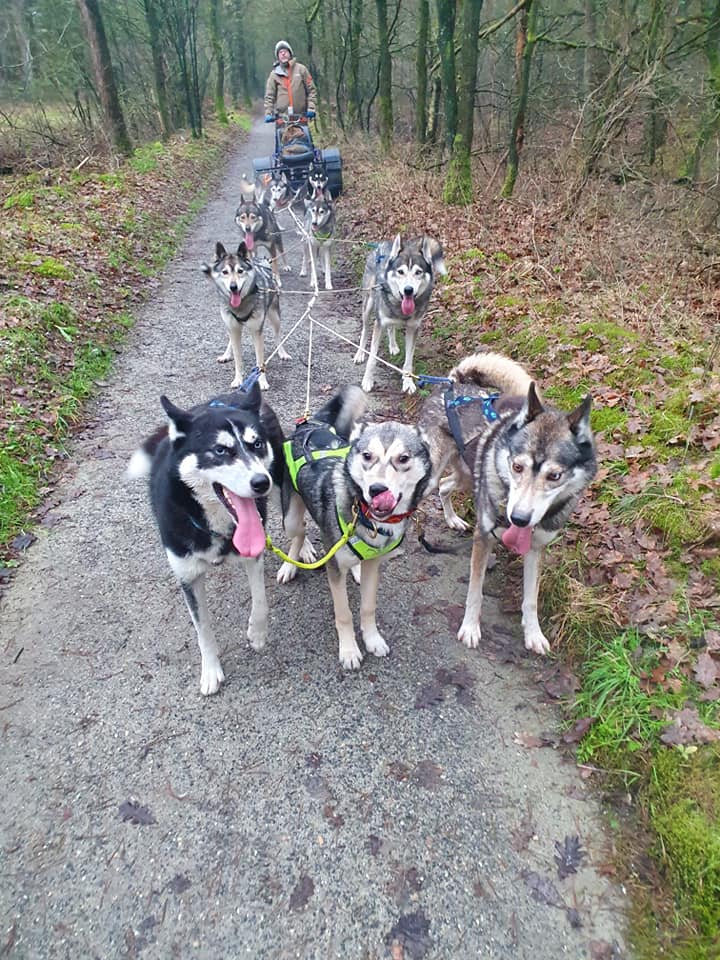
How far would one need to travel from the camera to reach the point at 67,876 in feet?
7.87

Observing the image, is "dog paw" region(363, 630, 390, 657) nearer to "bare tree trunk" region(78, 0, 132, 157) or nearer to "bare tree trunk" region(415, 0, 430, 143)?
"bare tree trunk" region(78, 0, 132, 157)

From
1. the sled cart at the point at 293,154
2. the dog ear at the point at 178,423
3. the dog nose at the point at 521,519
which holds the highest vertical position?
the sled cart at the point at 293,154

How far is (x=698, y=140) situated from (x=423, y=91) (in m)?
7.68

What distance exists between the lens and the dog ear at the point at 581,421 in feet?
9.36

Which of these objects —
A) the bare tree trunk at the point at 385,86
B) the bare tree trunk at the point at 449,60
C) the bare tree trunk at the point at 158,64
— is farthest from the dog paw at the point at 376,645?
the bare tree trunk at the point at 158,64

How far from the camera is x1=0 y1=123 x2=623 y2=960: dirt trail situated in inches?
88.9

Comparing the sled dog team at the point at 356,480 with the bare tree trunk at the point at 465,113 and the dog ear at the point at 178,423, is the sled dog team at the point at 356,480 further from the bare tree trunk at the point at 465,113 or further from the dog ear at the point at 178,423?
the bare tree trunk at the point at 465,113

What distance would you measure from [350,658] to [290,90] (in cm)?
1340

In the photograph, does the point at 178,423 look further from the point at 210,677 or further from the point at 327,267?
the point at 327,267

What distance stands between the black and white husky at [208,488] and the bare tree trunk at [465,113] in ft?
30.4

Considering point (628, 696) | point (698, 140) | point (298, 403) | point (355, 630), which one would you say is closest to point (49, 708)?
point (355, 630)

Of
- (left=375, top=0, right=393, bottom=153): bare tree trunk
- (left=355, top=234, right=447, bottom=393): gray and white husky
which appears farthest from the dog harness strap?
(left=375, top=0, right=393, bottom=153): bare tree trunk

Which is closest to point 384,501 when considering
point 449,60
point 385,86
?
point 449,60

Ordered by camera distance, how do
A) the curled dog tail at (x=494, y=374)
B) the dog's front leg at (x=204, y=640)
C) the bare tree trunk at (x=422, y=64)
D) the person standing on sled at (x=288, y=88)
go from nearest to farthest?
1. the dog's front leg at (x=204, y=640)
2. the curled dog tail at (x=494, y=374)
3. the person standing on sled at (x=288, y=88)
4. the bare tree trunk at (x=422, y=64)
